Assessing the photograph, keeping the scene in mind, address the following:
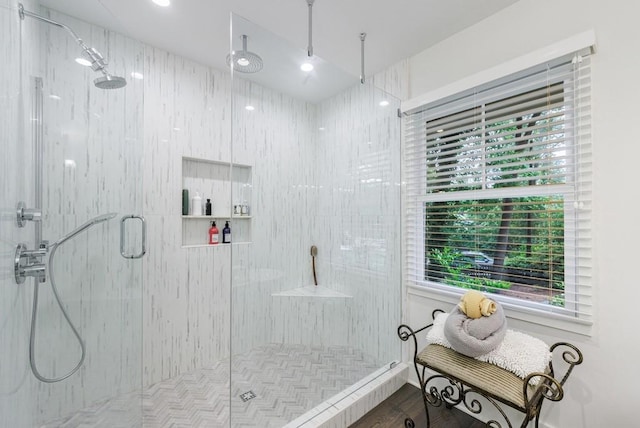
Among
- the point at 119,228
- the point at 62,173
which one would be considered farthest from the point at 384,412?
the point at 62,173

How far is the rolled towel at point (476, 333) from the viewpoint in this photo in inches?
50.8

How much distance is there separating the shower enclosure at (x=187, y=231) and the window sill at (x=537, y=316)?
1.23 feet

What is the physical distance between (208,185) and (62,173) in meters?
1.05

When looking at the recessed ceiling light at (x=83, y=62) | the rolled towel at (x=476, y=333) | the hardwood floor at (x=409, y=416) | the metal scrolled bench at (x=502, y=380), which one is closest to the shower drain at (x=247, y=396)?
the hardwood floor at (x=409, y=416)

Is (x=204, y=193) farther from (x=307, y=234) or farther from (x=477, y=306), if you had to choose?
(x=477, y=306)

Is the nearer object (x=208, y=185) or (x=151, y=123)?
(x=151, y=123)

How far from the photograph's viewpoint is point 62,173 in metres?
1.33

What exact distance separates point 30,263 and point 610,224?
2706 millimetres

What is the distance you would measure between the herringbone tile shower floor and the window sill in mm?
725

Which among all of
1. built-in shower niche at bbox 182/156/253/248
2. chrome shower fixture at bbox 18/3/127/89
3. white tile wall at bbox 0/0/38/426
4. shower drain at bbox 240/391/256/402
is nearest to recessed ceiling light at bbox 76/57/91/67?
chrome shower fixture at bbox 18/3/127/89

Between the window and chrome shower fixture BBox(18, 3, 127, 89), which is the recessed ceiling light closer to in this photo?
chrome shower fixture BBox(18, 3, 127, 89)

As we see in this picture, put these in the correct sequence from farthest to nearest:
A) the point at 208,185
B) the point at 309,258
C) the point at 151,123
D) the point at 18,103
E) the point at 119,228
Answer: the point at 208,185, the point at 151,123, the point at 309,258, the point at 119,228, the point at 18,103

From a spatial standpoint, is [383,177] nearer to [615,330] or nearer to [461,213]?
[461,213]

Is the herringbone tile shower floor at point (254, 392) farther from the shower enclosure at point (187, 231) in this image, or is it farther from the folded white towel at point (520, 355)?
the folded white towel at point (520, 355)
